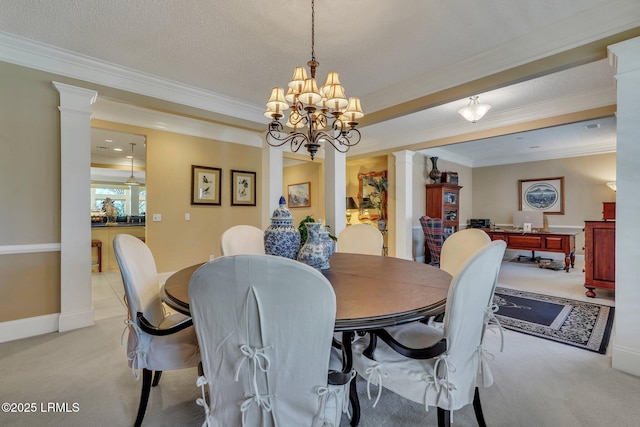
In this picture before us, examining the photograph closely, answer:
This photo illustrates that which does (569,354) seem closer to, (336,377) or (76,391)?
(336,377)

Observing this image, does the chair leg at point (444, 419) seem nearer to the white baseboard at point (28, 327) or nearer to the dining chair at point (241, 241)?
the dining chair at point (241, 241)

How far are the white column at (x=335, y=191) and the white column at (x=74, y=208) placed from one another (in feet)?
8.43

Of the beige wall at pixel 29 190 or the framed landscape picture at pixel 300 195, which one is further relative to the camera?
the framed landscape picture at pixel 300 195

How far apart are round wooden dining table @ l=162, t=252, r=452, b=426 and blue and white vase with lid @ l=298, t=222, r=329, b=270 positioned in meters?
0.12

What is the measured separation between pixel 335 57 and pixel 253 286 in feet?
7.73

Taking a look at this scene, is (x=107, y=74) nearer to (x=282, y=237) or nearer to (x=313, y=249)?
(x=282, y=237)

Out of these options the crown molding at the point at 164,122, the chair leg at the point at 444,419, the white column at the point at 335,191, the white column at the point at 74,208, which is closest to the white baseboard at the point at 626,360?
the chair leg at the point at 444,419

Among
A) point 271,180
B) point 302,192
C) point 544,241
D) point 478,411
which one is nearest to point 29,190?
point 271,180

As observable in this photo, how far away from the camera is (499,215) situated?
702cm

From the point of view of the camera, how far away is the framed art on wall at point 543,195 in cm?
623

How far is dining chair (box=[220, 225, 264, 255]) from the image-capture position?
7.46 feet

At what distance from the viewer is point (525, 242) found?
5.33m

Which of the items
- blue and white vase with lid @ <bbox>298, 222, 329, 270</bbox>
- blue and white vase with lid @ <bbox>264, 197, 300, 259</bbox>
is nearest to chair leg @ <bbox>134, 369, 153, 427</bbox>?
blue and white vase with lid @ <bbox>264, 197, 300, 259</bbox>

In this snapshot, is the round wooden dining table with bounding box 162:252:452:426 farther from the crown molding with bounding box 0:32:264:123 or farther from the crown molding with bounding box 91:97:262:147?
the crown molding with bounding box 91:97:262:147
